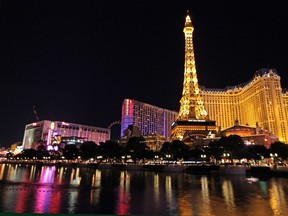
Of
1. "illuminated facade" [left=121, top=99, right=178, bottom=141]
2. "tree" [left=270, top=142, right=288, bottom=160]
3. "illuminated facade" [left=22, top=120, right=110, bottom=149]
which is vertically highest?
"illuminated facade" [left=121, top=99, right=178, bottom=141]

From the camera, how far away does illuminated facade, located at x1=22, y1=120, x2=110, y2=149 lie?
15525cm

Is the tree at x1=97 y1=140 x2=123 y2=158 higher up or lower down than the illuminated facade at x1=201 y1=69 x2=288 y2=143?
lower down

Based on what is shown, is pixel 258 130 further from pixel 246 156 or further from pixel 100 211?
pixel 100 211

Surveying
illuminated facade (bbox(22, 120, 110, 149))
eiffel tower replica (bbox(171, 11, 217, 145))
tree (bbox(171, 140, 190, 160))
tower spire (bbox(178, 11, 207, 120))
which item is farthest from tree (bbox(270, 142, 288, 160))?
illuminated facade (bbox(22, 120, 110, 149))

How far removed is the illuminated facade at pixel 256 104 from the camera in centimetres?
10156

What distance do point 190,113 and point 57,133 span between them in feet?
299

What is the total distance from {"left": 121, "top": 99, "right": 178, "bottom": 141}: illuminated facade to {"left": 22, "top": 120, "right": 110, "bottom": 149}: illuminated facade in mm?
32423

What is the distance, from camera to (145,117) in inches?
6816

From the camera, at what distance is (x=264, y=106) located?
105 metres

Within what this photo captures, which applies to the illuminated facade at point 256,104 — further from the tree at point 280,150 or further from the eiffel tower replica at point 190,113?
the tree at point 280,150

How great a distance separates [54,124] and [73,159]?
201 ft

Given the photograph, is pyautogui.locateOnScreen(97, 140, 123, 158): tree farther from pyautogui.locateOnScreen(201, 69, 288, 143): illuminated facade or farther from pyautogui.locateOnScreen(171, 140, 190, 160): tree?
pyautogui.locateOnScreen(201, 69, 288, 143): illuminated facade

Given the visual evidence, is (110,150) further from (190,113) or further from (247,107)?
(247,107)

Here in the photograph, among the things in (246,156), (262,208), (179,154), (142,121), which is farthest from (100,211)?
(142,121)
